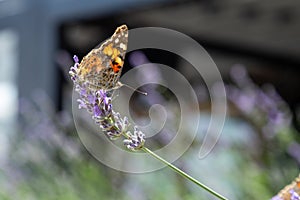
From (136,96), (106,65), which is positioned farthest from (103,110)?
(136,96)

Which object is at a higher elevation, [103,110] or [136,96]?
[103,110]

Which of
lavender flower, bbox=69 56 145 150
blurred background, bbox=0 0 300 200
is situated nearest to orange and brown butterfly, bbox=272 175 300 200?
lavender flower, bbox=69 56 145 150

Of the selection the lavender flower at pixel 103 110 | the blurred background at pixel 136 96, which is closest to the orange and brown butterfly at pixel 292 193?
the lavender flower at pixel 103 110

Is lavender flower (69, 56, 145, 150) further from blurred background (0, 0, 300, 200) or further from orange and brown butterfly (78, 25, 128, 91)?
blurred background (0, 0, 300, 200)

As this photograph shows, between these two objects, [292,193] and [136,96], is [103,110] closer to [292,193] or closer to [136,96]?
[292,193]

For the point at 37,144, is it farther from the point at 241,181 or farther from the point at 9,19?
the point at 9,19

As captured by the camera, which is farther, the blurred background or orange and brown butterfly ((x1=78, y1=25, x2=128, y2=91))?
the blurred background

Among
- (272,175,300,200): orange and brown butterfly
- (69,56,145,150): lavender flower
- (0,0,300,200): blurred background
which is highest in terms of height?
(69,56,145,150): lavender flower
